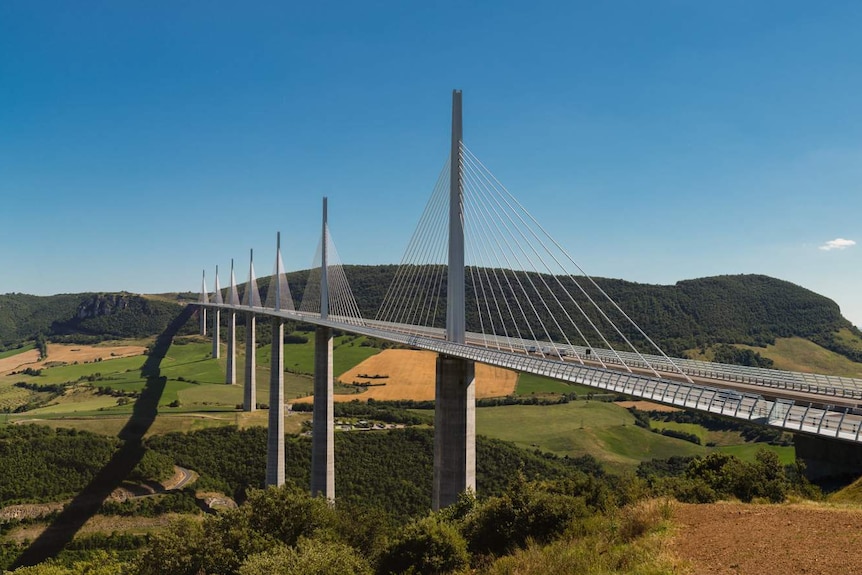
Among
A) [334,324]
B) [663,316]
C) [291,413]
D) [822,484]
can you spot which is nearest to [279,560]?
[822,484]

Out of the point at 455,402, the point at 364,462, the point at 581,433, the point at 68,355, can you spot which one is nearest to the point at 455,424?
the point at 455,402

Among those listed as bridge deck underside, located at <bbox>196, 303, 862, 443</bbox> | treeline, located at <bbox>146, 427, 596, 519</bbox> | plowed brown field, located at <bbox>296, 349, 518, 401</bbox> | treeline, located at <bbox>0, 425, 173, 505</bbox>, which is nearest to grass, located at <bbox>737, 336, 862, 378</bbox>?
plowed brown field, located at <bbox>296, 349, 518, 401</bbox>

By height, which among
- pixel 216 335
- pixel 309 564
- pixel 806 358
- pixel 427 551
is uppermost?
pixel 216 335

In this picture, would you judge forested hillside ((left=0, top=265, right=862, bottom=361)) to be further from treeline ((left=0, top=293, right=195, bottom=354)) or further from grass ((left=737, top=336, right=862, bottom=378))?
grass ((left=737, top=336, right=862, bottom=378))

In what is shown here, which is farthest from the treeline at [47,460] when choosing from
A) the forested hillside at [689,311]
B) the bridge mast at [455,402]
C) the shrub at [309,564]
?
the forested hillside at [689,311]

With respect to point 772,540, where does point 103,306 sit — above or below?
above

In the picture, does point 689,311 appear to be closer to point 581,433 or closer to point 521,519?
point 581,433
